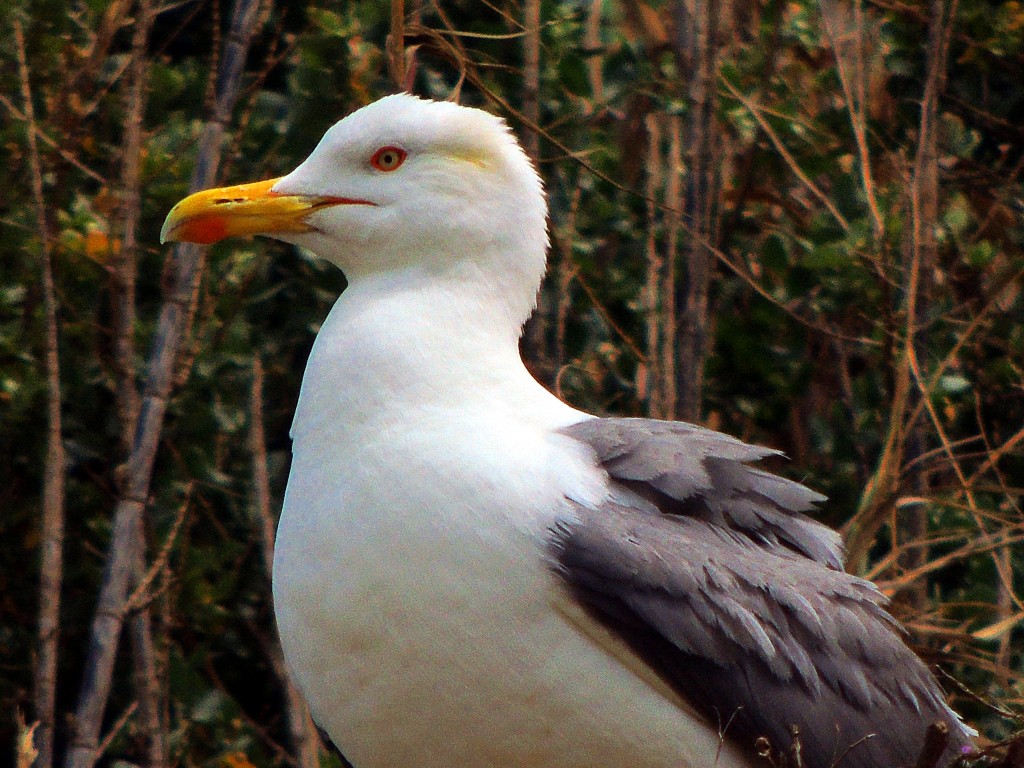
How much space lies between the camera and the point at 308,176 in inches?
139

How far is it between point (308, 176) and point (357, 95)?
1.30 metres

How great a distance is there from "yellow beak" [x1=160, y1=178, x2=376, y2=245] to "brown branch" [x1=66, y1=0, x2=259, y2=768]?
0.59m

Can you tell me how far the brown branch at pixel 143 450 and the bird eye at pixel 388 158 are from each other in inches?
30.5

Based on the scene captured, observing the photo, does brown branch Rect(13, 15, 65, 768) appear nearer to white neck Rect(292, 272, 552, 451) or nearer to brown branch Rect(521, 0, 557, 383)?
white neck Rect(292, 272, 552, 451)

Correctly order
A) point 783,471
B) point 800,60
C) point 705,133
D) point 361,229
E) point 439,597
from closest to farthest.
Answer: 1. point 439,597
2. point 361,229
3. point 705,133
4. point 783,471
5. point 800,60

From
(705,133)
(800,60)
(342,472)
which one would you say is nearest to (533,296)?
(342,472)

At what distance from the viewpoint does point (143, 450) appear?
4.05 metres

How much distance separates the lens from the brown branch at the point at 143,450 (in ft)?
13.0

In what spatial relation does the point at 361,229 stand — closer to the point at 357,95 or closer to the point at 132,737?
the point at 357,95

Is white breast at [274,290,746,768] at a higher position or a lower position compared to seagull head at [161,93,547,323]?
lower

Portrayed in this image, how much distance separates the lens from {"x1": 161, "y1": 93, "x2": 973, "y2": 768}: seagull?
2977mm

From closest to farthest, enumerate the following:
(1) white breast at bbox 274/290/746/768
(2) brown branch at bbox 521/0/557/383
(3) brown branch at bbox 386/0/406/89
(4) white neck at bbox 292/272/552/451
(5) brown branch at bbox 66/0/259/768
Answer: (1) white breast at bbox 274/290/746/768 < (4) white neck at bbox 292/272/552/451 < (3) brown branch at bbox 386/0/406/89 < (5) brown branch at bbox 66/0/259/768 < (2) brown branch at bbox 521/0/557/383

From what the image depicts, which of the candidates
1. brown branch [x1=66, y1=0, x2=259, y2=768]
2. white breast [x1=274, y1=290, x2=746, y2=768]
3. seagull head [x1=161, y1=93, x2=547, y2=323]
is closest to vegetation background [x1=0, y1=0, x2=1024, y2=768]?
brown branch [x1=66, y1=0, x2=259, y2=768]

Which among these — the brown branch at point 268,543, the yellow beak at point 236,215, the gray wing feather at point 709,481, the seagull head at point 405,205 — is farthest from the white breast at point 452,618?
the brown branch at point 268,543
